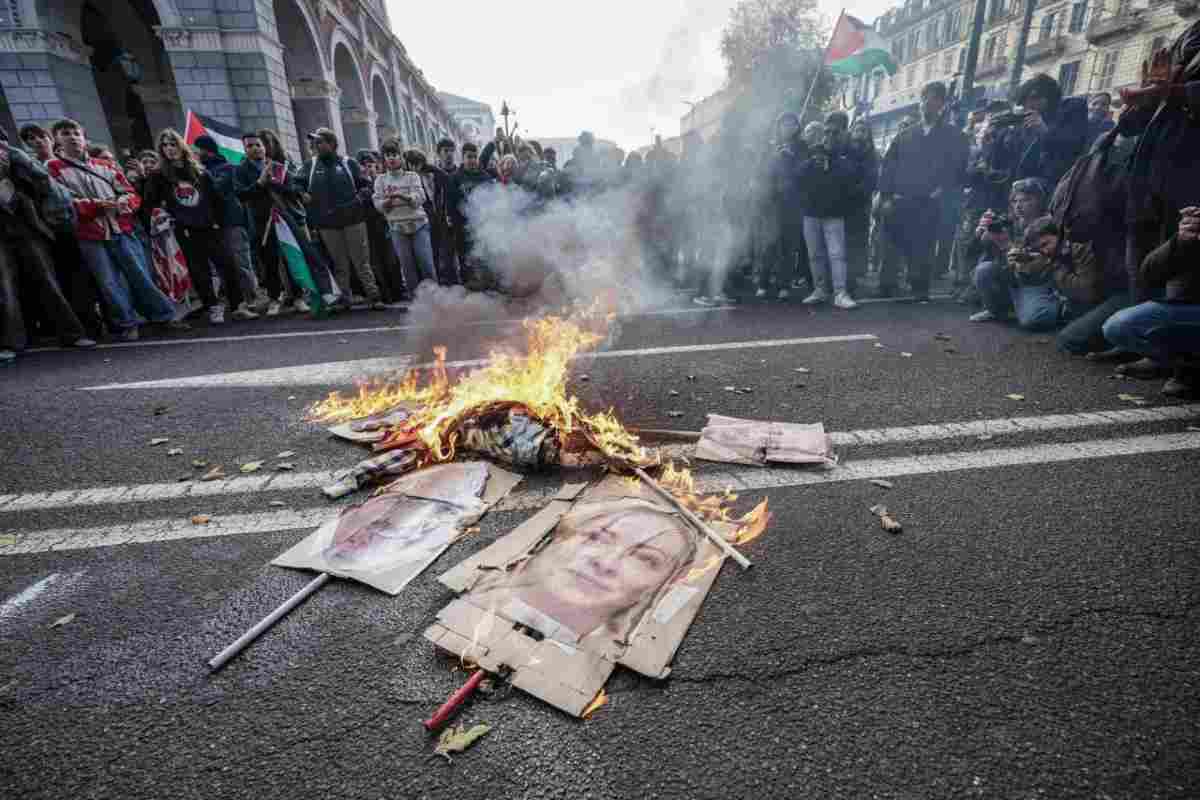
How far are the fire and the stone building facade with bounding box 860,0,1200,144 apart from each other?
1757 centimetres

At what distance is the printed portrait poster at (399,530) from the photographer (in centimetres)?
254

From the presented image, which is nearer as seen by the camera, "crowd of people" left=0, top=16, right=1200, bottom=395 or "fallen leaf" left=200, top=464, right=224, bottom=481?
"fallen leaf" left=200, top=464, right=224, bottom=481

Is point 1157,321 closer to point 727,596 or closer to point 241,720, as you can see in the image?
point 727,596

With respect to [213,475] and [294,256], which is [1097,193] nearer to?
[213,475]

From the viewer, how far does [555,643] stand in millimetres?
2070

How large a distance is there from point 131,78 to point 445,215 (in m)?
13.0

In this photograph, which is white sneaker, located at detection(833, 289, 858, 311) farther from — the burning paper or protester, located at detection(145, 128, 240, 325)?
protester, located at detection(145, 128, 240, 325)

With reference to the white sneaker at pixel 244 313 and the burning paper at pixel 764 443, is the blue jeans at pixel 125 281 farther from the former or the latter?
the burning paper at pixel 764 443

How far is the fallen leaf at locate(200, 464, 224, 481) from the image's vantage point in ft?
11.2

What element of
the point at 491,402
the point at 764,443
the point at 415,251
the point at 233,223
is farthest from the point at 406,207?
the point at 764,443

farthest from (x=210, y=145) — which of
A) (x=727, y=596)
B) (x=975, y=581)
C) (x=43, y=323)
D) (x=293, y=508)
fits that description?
(x=975, y=581)

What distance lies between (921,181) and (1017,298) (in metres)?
2.26

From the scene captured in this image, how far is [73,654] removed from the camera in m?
2.12

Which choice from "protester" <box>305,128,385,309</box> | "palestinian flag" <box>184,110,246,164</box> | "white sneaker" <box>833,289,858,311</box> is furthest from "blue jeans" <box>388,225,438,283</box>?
"white sneaker" <box>833,289,858,311</box>
